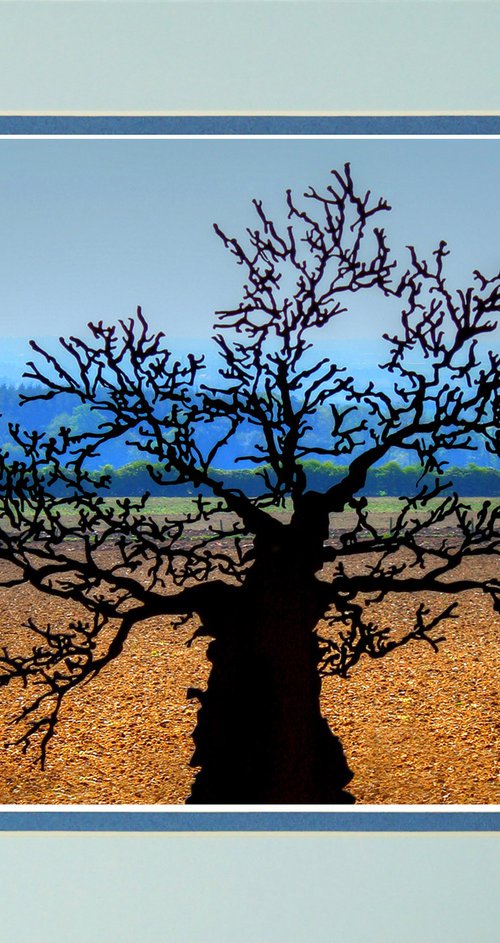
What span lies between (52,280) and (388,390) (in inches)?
54.3

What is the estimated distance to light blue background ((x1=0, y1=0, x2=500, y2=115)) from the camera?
241 cm

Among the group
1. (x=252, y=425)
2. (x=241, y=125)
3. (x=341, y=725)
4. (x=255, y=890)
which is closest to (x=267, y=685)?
(x=255, y=890)

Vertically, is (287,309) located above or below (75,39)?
below

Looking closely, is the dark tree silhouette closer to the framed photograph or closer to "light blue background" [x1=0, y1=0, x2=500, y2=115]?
the framed photograph

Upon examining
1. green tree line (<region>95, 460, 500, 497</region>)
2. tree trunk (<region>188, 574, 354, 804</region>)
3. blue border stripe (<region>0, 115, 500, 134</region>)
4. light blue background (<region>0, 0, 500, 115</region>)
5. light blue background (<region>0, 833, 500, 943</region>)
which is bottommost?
light blue background (<region>0, 833, 500, 943</region>)

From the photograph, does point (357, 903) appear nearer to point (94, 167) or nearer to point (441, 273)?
point (441, 273)

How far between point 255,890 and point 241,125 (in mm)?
2236

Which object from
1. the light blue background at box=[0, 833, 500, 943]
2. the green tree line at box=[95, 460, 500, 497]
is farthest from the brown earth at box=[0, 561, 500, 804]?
the green tree line at box=[95, 460, 500, 497]

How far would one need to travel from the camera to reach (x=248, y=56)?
2.42 meters

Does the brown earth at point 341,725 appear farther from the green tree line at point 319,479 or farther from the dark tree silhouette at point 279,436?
the green tree line at point 319,479

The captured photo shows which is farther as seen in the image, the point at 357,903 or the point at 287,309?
the point at 287,309

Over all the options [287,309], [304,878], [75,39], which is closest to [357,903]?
[304,878]

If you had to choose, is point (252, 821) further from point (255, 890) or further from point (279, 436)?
point (279, 436)

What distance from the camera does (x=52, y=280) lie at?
127 inches
